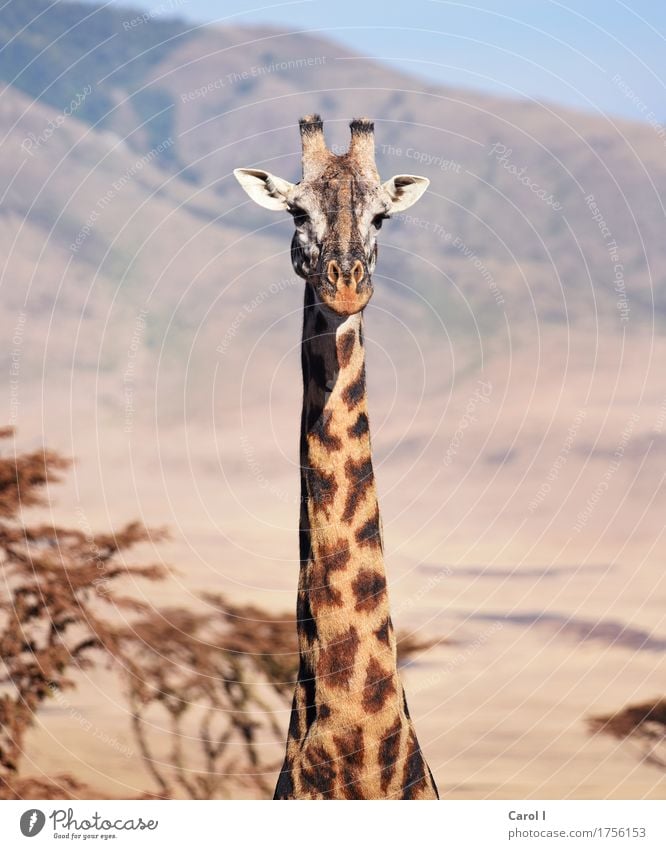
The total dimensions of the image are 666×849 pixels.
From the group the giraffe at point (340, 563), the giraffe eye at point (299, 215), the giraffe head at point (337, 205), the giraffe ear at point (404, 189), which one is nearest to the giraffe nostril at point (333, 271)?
the giraffe head at point (337, 205)

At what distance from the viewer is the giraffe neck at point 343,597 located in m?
17.9

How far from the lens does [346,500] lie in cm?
1805

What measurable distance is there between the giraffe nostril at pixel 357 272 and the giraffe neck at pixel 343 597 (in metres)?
0.79

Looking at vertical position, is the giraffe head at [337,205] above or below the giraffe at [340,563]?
above

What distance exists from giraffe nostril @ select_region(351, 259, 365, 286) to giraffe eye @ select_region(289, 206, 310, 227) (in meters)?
1.14

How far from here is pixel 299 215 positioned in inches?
717

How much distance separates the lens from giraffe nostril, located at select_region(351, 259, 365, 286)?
673 inches

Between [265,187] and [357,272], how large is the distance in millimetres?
2369

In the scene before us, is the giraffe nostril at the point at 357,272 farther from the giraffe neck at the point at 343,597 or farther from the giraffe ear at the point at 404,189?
the giraffe ear at the point at 404,189

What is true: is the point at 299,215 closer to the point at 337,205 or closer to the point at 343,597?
the point at 337,205
